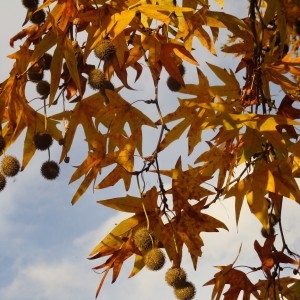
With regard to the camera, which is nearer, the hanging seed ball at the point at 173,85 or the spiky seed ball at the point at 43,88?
the spiky seed ball at the point at 43,88

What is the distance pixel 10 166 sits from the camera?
2.24m

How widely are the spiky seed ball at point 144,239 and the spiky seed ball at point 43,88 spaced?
0.69 meters

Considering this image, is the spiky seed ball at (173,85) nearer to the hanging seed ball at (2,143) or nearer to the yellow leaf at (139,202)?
the yellow leaf at (139,202)

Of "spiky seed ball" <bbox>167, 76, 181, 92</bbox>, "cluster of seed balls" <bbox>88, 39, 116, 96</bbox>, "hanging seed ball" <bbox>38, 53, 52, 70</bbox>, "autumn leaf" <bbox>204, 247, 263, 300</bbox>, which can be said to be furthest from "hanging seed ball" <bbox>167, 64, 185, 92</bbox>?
"autumn leaf" <bbox>204, 247, 263, 300</bbox>

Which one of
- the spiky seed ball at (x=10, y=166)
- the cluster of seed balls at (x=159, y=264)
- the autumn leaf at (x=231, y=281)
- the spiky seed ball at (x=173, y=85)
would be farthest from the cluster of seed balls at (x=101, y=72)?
the autumn leaf at (x=231, y=281)

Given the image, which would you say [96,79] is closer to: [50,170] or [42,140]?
[42,140]

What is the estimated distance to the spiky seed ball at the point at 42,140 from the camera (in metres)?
2.23

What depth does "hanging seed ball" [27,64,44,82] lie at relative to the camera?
2.31 metres

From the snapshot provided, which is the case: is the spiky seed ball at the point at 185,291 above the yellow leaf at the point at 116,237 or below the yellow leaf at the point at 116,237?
below

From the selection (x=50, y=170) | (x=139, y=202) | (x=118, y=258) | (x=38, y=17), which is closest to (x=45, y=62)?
(x=38, y=17)

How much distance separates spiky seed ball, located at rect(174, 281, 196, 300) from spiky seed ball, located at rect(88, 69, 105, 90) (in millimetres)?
754

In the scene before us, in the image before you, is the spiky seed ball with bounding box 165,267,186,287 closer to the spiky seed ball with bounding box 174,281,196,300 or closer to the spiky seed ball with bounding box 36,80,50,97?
the spiky seed ball with bounding box 174,281,196,300

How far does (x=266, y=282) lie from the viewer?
7.41 ft

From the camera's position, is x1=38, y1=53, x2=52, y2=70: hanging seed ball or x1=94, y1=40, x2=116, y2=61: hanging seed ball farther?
x1=38, y1=53, x2=52, y2=70: hanging seed ball
